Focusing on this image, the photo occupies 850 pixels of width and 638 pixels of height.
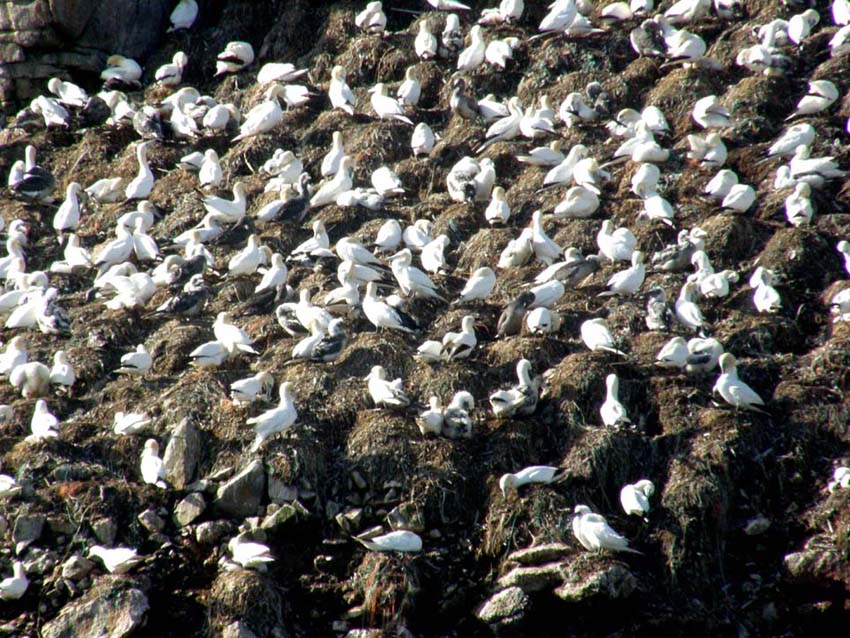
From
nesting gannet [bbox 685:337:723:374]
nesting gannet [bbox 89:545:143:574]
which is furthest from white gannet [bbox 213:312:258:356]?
nesting gannet [bbox 685:337:723:374]

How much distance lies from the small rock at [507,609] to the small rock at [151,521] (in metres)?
3.04

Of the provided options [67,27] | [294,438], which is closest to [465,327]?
[294,438]

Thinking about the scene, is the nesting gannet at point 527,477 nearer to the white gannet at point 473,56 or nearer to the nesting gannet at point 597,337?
the nesting gannet at point 597,337

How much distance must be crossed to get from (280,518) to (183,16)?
12.7 m

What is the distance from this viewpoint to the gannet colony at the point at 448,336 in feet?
36.0

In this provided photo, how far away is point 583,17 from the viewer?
18953mm

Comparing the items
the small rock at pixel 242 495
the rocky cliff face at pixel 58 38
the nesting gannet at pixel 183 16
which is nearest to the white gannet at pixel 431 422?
the small rock at pixel 242 495

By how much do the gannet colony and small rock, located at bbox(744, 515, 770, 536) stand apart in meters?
0.03

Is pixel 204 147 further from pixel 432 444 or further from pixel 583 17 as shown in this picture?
pixel 432 444

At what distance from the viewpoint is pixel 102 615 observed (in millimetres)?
10555

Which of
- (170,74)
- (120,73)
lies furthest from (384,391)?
(120,73)

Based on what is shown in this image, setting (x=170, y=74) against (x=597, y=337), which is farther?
(x=170, y=74)

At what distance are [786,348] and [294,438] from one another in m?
5.19

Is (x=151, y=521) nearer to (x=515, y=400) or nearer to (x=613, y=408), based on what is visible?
(x=515, y=400)
